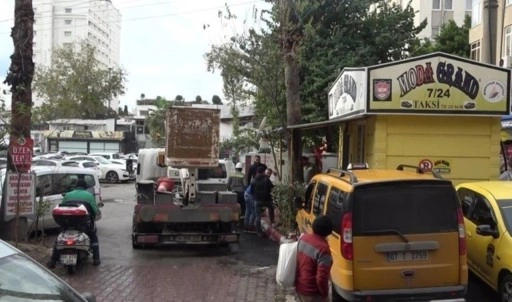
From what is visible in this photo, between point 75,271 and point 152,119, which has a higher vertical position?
point 152,119

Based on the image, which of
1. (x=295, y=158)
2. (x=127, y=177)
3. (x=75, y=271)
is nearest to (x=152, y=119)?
(x=127, y=177)

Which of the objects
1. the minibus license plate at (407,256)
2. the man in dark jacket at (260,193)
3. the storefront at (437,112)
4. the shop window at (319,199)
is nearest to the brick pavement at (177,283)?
the shop window at (319,199)

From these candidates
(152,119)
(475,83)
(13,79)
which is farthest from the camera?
(152,119)

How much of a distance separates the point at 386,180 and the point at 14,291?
14.1 feet

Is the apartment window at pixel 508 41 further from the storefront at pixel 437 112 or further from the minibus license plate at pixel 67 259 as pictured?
the minibus license plate at pixel 67 259

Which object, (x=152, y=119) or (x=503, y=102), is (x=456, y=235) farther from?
(x=152, y=119)

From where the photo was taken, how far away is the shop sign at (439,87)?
38.1ft

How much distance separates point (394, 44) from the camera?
21.3 meters

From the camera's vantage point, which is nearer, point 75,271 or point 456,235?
point 456,235

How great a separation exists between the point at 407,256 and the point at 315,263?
1677 mm

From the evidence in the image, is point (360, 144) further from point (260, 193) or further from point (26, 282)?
point (26, 282)

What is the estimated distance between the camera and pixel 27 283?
352 centimetres

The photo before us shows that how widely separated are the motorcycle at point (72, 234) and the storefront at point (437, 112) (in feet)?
18.3

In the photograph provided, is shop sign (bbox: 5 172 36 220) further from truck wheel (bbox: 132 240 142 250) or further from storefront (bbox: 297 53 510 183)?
storefront (bbox: 297 53 510 183)
